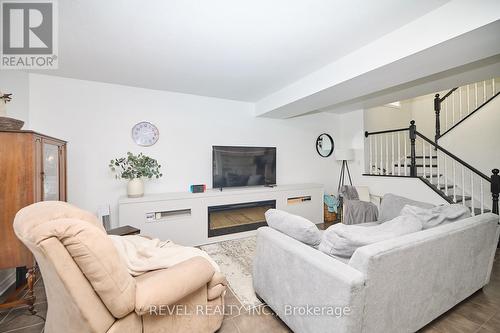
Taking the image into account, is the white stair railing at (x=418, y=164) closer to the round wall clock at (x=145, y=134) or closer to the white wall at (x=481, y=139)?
the white wall at (x=481, y=139)

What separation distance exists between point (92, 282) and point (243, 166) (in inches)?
118

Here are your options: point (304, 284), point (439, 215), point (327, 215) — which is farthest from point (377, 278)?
point (327, 215)

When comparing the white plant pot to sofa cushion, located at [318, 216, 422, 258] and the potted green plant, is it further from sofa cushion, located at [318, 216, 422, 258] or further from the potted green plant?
sofa cushion, located at [318, 216, 422, 258]

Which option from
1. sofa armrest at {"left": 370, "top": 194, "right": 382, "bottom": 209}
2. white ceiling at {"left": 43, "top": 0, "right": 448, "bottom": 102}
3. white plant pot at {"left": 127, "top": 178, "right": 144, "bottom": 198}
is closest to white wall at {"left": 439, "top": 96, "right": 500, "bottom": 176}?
sofa armrest at {"left": 370, "top": 194, "right": 382, "bottom": 209}

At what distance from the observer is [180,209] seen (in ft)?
10.2

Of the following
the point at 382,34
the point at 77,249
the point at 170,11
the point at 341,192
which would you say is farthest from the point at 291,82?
the point at 77,249

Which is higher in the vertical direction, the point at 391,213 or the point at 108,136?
the point at 108,136

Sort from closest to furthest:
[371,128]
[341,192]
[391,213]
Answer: [391,213]
[341,192]
[371,128]

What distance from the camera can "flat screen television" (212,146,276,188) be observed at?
3.69 m

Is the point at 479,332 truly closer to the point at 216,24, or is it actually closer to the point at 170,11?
the point at 216,24

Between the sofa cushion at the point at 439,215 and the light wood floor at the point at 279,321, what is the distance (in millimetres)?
750

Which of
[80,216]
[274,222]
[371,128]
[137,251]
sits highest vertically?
[371,128]

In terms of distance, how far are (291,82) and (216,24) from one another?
1.57 m

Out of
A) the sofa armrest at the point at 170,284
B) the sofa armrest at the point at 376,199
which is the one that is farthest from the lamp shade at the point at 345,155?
the sofa armrest at the point at 170,284
